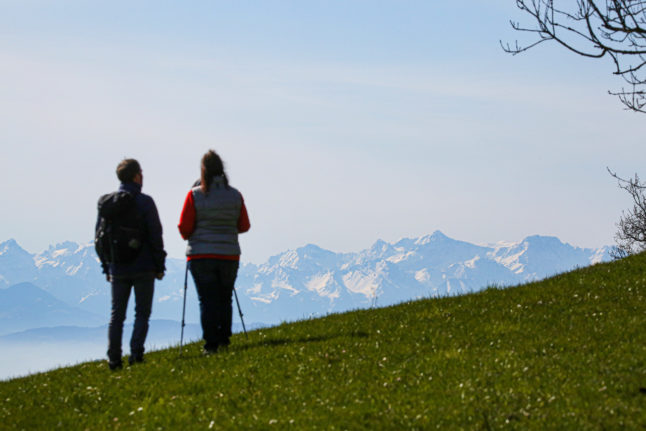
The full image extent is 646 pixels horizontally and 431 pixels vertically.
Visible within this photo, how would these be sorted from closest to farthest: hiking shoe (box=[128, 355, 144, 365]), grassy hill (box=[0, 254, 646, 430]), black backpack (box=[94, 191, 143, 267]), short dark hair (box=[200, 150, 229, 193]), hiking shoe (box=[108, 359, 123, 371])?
grassy hill (box=[0, 254, 646, 430])
black backpack (box=[94, 191, 143, 267])
short dark hair (box=[200, 150, 229, 193])
hiking shoe (box=[108, 359, 123, 371])
hiking shoe (box=[128, 355, 144, 365])

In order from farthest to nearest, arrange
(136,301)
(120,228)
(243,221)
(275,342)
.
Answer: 1. (275,342)
2. (243,221)
3. (136,301)
4. (120,228)

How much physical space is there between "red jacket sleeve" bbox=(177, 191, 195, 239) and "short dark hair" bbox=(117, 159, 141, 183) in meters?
1.14

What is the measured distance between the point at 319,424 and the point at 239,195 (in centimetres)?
578

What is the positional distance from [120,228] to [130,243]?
0.37 meters

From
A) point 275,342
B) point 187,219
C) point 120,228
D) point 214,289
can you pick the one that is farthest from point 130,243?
point 275,342

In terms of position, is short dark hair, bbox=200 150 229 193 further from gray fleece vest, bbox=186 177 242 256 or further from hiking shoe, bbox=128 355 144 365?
hiking shoe, bbox=128 355 144 365

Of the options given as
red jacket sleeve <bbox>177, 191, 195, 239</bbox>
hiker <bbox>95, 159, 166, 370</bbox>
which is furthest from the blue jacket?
red jacket sleeve <bbox>177, 191, 195, 239</bbox>

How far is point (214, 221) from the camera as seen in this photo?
14.6 m

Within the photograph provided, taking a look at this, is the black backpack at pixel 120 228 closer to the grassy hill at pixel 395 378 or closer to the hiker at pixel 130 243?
the hiker at pixel 130 243

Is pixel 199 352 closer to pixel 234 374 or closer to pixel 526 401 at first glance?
pixel 234 374

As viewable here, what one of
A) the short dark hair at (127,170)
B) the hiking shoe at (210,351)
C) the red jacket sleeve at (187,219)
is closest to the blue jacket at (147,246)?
the short dark hair at (127,170)

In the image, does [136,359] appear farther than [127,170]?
Yes

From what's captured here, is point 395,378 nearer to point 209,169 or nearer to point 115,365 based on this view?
point 209,169

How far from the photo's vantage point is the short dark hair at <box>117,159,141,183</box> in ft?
47.4
